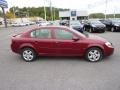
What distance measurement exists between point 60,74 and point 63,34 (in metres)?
2.32

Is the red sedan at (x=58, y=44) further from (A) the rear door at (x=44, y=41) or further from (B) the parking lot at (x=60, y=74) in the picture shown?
(B) the parking lot at (x=60, y=74)

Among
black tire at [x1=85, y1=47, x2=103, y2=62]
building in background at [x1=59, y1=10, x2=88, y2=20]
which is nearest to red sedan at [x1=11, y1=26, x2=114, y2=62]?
black tire at [x1=85, y1=47, x2=103, y2=62]

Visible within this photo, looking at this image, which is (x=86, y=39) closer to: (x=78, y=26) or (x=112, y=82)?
(x=112, y=82)

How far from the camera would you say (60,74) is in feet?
22.1

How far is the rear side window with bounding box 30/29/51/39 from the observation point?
8.65 meters

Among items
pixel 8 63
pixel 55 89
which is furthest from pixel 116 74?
pixel 8 63

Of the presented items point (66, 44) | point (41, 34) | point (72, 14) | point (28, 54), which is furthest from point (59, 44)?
point (72, 14)

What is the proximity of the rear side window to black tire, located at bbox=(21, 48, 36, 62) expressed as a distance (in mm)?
630

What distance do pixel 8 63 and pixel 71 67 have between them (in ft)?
8.87

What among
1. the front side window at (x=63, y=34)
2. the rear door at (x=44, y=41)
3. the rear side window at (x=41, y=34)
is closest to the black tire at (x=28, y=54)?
the rear door at (x=44, y=41)

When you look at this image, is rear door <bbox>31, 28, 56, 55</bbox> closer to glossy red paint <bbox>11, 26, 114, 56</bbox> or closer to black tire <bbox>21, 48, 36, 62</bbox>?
glossy red paint <bbox>11, 26, 114, 56</bbox>

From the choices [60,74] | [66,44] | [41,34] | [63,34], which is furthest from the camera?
[41,34]

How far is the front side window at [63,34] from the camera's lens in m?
8.54

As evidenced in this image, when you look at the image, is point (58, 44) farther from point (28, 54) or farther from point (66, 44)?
point (28, 54)
